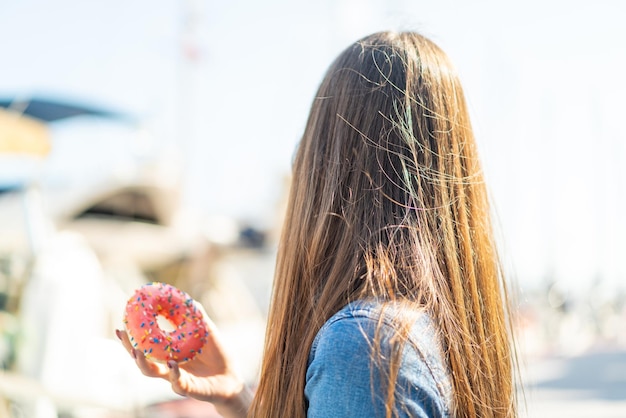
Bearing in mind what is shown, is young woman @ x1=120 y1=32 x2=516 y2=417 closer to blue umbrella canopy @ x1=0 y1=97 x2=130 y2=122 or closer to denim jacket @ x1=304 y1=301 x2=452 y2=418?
denim jacket @ x1=304 y1=301 x2=452 y2=418

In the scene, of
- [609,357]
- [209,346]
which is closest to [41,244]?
[209,346]

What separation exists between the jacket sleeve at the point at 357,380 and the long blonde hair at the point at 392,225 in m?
0.08

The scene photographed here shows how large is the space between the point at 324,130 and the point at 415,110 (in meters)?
0.21

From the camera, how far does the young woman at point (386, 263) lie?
1183mm

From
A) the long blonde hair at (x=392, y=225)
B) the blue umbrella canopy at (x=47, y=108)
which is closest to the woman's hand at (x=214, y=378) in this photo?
the long blonde hair at (x=392, y=225)

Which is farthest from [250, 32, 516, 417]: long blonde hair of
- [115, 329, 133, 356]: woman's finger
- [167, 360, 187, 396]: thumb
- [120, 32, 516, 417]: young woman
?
[115, 329, 133, 356]: woman's finger

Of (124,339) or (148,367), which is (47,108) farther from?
(148,367)

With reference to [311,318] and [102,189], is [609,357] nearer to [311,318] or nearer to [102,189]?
[102,189]

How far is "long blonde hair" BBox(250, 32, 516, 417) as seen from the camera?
1.31 meters

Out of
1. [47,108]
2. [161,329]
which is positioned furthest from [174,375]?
[47,108]

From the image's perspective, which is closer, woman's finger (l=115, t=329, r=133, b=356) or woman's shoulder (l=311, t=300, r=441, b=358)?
woman's shoulder (l=311, t=300, r=441, b=358)

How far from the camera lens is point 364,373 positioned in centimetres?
115

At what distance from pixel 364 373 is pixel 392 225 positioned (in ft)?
1.07

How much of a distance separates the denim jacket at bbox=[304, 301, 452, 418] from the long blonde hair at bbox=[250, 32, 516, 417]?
0.05 meters
